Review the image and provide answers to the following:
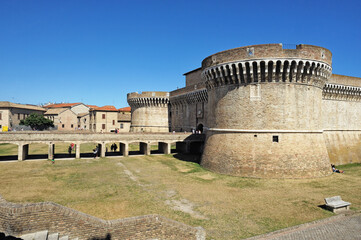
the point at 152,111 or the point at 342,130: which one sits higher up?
the point at 152,111

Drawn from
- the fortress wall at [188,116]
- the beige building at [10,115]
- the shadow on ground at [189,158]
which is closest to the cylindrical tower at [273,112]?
the shadow on ground at [189,158]

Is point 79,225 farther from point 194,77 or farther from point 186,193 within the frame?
point 194,77

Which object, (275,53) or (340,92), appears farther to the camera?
(340,92)

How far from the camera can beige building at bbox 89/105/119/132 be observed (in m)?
59.2

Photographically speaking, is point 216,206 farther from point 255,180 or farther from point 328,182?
point 328,182

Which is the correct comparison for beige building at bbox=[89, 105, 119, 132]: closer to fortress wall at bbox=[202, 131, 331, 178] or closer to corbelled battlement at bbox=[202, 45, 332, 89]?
corbelled battlement at bbox=[202, 45, 332, 89]

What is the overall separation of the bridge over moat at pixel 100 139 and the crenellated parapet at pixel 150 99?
49.5 ft

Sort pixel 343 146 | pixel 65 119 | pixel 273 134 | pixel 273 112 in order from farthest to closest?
pixel 65 119 → pixel 343 146 → pixel 273 112 → pixel 273 134

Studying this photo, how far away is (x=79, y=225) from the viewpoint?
345 inches

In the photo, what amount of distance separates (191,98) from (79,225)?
33467 mm

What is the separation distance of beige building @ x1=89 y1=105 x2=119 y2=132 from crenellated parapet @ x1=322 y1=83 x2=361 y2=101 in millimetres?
47315

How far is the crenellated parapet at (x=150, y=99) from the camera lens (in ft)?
164

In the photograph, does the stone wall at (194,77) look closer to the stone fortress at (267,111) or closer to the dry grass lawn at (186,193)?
the stone fortress at (267,111)

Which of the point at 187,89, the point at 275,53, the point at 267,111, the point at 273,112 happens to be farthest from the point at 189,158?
the point at 275,53
